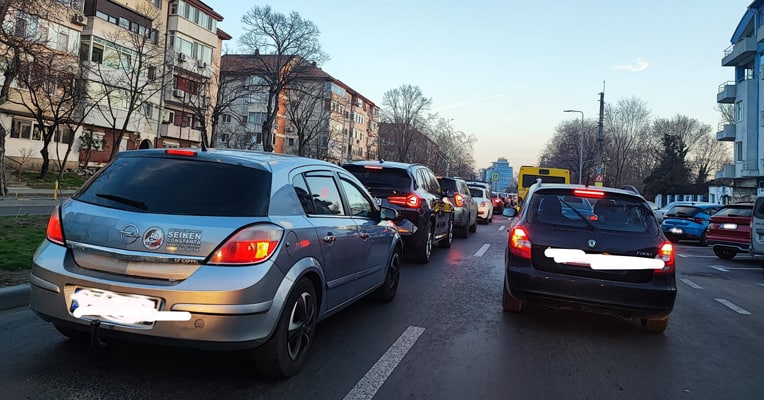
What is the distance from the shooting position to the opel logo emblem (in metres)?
3.29

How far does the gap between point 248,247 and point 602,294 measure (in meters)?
3.53

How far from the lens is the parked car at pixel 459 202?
13.8 meters

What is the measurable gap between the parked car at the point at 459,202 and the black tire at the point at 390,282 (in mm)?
6549

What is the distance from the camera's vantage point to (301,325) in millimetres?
3859

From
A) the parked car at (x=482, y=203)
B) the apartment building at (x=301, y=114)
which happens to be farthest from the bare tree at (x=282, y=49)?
the parked car at (x=482, y=203)

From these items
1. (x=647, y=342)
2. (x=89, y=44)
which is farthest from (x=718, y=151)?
(x=647, y=342)

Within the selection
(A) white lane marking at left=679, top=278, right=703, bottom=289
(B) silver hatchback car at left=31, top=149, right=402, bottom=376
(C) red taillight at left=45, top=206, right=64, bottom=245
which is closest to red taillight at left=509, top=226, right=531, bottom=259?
(B) silver hatchback car at left=31, top=149, right=402, bottom=376

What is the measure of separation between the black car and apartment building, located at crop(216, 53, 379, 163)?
121 ft

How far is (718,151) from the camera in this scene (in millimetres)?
82688

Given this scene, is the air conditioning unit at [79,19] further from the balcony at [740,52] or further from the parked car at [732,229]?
the balcony at [740,52]

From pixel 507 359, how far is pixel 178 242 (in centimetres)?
283

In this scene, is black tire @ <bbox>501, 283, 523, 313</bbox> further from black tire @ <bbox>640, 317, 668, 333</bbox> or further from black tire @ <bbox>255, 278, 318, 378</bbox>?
black tire @ <bbox>255, 278, 318, 378</bbox>

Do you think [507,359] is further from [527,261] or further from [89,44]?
[89,44]

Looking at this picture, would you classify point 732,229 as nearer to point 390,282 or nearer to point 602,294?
point 602,294
